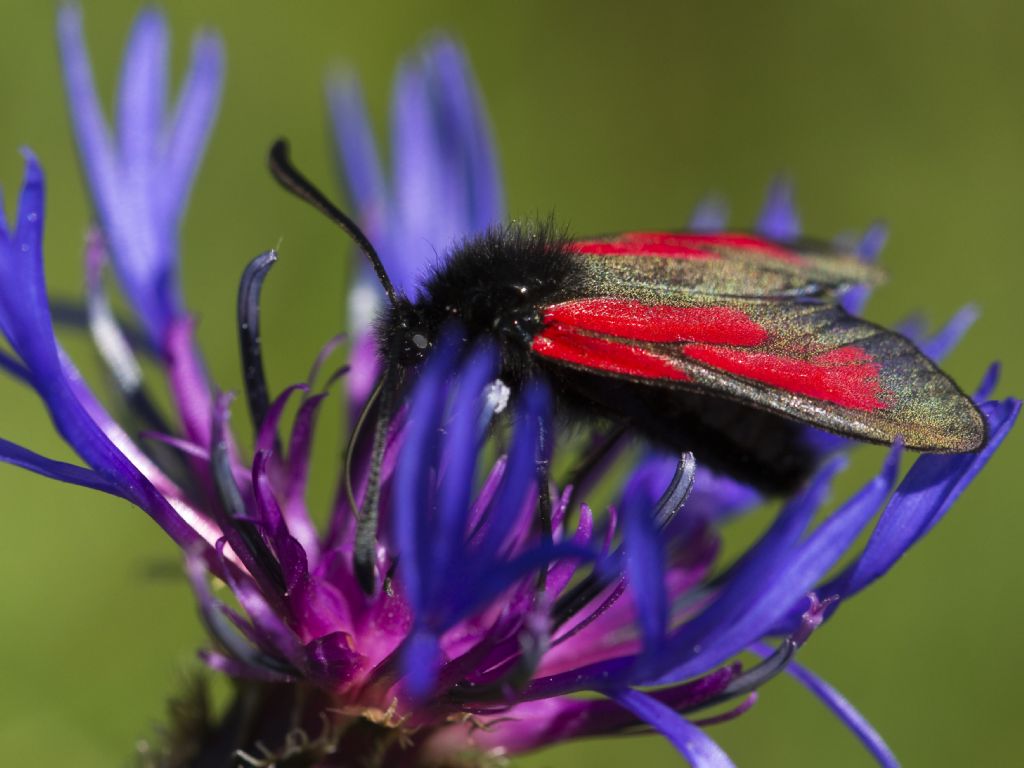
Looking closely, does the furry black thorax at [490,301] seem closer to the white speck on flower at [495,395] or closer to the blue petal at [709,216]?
the white speck on flower at [495,395]

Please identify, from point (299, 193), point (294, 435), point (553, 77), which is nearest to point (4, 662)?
point (294, 435)

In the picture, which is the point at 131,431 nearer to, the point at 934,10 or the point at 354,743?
the point at 354,743

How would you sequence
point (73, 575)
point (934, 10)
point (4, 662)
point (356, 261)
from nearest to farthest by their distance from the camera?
point (356, 261), point (4, 662), point (73, 575), point (934, 10)

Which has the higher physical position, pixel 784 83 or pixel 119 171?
pixel 784 83

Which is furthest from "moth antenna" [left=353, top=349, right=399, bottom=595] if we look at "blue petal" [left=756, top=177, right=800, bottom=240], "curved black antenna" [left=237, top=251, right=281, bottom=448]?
"blue petal" [left=756, top=177, right=800, bottom=240]

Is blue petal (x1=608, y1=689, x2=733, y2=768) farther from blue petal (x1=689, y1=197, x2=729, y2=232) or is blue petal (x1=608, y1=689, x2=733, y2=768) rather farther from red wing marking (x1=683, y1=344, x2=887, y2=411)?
blue petal (x1=689, y1=197, x2=729, y2=232)

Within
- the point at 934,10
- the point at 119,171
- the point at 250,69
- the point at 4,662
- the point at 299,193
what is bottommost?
the point at 4,662
